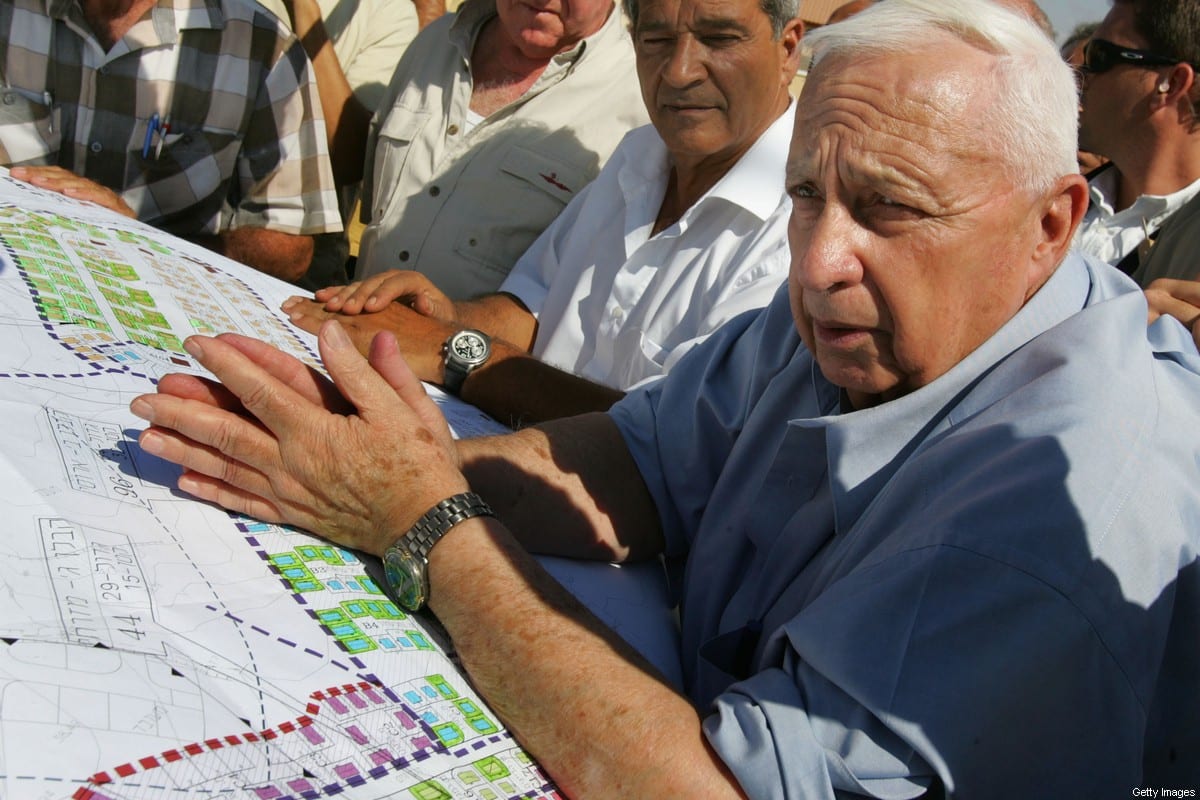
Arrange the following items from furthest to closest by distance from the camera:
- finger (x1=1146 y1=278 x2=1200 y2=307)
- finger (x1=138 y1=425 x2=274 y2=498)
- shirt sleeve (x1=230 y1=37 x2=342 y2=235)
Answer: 1. shirt sleeve (x1=230 y1=37 x2=342 y2=235)
2. finger (x1=1146 y1=278 x2=1200 y2=307)
3. finger (x1=138 y1=425 x2=274 y2=498)

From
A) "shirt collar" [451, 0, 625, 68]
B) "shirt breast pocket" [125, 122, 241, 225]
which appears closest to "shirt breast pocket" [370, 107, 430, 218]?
"shirt collar" [451, 0, 625, 68]

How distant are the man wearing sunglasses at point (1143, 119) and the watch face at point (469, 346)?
1840 millimetres

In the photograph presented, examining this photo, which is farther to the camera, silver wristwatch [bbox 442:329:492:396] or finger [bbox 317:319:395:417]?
silver wristwatch [bbox 442:329:492:396]

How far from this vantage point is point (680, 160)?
3.11 meters

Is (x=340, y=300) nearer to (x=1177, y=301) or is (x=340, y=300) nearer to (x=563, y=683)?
(x=563, y=683)

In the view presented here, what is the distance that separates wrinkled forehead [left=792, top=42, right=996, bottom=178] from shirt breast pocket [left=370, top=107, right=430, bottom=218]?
265 centimetres

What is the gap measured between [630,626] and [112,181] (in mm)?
2476

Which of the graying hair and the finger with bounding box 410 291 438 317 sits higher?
the graying hair

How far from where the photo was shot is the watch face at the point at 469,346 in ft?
8.94

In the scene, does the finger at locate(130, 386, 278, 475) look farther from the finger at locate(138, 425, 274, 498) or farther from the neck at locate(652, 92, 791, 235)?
the neck at locate(652, 92, 791, 235)

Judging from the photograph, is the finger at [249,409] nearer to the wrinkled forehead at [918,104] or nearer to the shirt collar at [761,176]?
the wrinkled forehead at [918,104]

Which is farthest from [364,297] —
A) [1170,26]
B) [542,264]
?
[1170,26]

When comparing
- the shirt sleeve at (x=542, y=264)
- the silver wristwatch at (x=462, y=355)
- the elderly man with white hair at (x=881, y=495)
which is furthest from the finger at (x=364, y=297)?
the elderly man with white hair at (x=881, y=495)

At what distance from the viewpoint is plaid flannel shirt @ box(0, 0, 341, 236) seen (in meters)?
3.32
